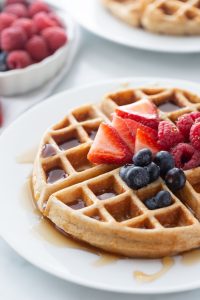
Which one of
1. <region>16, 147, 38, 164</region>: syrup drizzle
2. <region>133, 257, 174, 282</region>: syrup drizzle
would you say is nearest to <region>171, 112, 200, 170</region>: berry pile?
<region>133, 257, 174, 282</region>: syrup drizzle

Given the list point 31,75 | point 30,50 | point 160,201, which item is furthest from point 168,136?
point 30,50

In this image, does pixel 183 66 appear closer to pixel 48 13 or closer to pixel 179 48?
pixel 179 48

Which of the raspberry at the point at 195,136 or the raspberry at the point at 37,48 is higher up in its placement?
the raspberry at the point at 195,136

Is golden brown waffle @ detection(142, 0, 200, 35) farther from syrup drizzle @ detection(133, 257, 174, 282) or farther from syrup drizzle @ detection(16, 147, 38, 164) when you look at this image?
syrup drizzle @ detection(133, 257, 174, 282)

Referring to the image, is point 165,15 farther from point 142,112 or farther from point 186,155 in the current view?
point 186,155

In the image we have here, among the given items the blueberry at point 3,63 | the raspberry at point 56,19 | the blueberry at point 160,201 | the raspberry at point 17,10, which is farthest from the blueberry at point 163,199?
the raspberry at point 17,10

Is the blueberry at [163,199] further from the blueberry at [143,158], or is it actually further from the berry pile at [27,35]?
the berry pile at [27,35]
